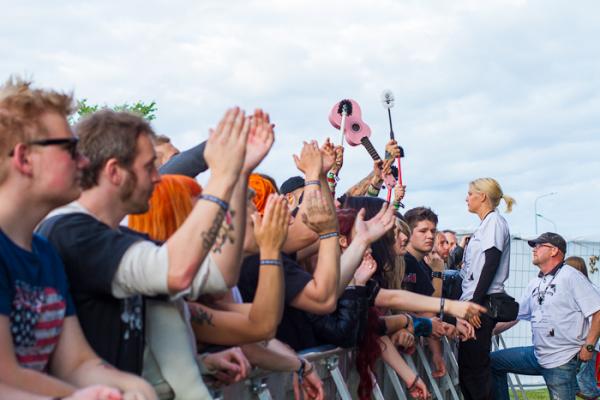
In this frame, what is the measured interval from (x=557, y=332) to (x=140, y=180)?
7555 mm

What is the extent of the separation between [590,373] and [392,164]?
296 cm

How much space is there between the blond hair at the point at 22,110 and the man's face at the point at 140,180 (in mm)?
318

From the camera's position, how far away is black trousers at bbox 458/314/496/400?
30.0ft

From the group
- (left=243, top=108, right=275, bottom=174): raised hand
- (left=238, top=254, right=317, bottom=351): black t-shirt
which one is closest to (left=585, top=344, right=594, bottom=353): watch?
(left=238, top=254, right=317, bottom=351): black t-shirt

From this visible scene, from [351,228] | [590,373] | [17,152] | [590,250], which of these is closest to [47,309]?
[17,152]

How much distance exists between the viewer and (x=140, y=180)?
3.09 meters

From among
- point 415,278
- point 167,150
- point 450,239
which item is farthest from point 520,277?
point 167,150

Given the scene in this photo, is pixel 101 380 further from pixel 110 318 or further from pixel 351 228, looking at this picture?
pixel 351 228

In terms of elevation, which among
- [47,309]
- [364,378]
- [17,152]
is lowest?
[364,378]

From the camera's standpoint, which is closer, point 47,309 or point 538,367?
point 47,309

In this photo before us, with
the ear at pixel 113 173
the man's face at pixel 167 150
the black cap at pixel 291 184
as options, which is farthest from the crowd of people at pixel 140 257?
the black cap at pixel 291 184

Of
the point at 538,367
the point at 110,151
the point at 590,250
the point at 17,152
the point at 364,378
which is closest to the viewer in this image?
the point at 17,152

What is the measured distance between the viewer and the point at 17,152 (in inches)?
104

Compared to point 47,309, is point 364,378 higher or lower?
lower
